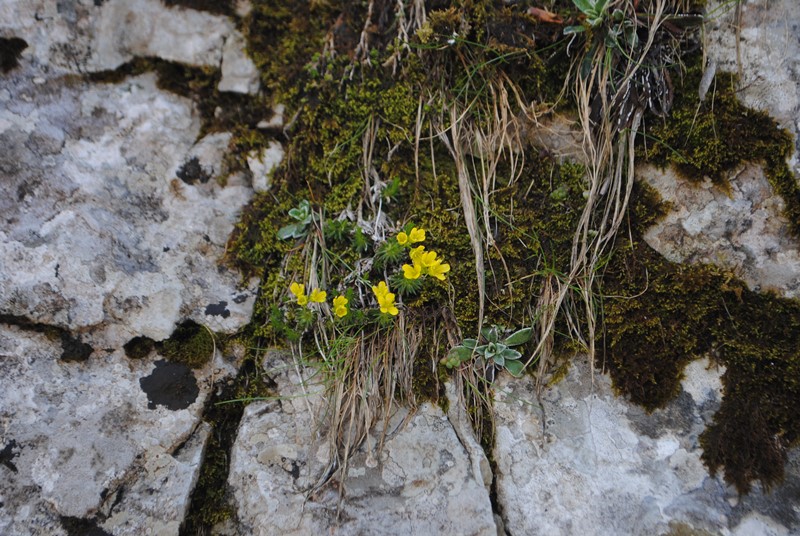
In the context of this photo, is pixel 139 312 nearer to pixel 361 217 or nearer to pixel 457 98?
pixel 361 217

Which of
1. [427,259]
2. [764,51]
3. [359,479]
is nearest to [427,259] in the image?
[427,259]

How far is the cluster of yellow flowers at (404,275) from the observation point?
7.99 ft

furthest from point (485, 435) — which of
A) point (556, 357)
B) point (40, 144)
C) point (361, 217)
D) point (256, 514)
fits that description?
point (40, 144)

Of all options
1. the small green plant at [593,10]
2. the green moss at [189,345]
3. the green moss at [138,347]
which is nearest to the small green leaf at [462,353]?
the green moss at [189,345]

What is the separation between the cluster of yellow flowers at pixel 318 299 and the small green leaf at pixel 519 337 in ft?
2.67

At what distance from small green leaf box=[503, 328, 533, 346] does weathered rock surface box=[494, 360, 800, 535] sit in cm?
20

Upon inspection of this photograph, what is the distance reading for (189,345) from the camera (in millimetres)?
2566

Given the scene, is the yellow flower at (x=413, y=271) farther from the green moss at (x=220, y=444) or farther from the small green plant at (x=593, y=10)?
the small green plant at (x=593, y=10)

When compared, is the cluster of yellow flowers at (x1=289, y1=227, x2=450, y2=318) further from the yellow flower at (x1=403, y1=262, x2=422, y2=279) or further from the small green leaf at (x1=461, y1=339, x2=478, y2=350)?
the small green leaf at (x1=461, y1=339, x2=478, y2=350)

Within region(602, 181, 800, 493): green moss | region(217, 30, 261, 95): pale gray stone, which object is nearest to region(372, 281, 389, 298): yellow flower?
region(602, 181, 800, 493): green moss

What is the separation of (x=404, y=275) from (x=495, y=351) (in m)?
0.58

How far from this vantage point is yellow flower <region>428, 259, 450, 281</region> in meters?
2.48

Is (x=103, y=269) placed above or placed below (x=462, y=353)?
above

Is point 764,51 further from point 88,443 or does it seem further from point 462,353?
point 88,443
